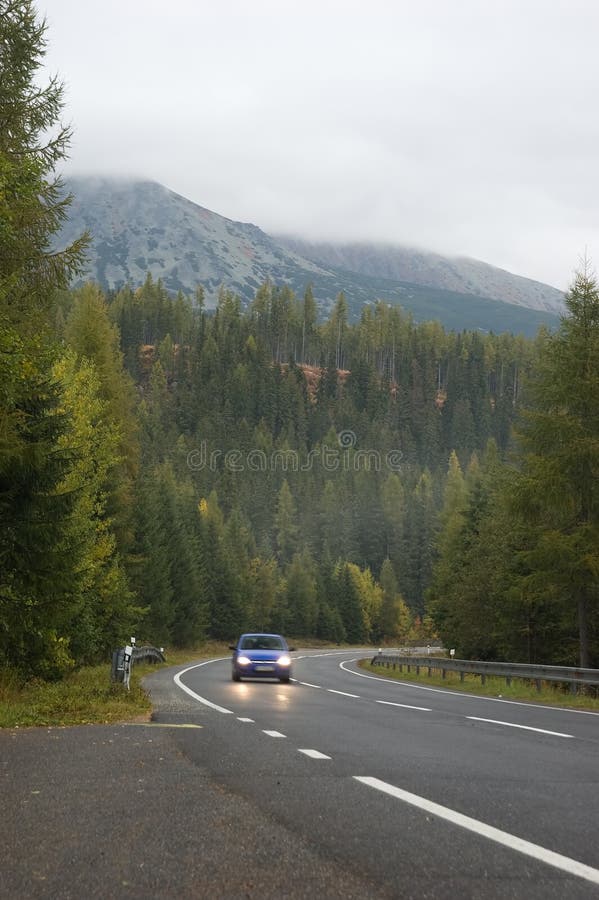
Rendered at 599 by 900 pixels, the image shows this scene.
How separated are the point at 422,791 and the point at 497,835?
5.84 ft

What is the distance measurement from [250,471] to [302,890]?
15704 centimetres

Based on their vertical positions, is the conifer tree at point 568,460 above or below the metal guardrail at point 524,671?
above

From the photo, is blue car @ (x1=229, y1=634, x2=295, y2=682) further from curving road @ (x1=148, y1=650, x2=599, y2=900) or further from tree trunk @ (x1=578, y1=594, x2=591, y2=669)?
curving road @ (x1=148, y1=650, x2=599, y2=900)

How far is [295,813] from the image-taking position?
21.2 feet

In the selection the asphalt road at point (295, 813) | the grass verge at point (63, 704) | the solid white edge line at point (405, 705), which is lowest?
the solid white edge line at point (405, 705)

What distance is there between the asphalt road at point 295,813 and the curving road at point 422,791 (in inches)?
0.7

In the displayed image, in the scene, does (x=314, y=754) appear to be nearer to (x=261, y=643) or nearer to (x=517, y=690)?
(x=517, y=690)

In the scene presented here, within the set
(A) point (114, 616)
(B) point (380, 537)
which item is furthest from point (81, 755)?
(B) point (380, 537)

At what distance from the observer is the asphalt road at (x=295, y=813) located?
475 cm

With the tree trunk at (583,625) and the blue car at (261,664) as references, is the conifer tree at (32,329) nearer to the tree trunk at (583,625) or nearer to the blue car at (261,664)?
the blue car at (261,664)

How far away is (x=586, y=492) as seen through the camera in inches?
1143

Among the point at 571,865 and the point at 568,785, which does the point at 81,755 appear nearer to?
the point at 568,785

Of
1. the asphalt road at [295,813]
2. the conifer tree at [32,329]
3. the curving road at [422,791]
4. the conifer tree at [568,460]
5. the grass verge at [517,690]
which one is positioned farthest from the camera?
the conifer tree at [568,460]

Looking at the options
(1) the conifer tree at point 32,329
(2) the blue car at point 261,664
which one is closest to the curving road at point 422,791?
(1) the conifer tree at point 32,329
